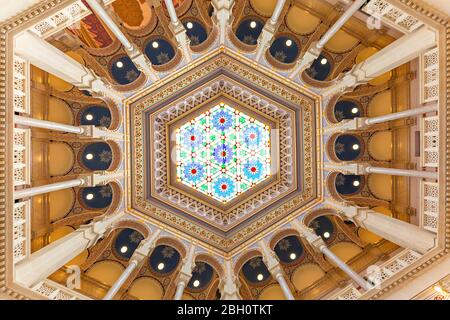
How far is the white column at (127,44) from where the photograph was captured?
317 inches

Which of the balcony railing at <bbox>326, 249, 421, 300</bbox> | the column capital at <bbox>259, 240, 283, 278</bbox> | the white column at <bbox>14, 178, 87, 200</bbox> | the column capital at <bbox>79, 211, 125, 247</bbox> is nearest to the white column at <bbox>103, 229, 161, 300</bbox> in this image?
the column capital at <bbox>79, 211, 125, 247</bbox>

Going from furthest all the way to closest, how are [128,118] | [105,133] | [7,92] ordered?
1. [128,118]
2. [105,133]
3. [7,92]

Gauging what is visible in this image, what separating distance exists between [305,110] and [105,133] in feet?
20.8

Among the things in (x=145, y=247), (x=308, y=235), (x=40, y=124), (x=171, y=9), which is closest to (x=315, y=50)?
(x=171, y=9)

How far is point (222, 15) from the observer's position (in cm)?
966

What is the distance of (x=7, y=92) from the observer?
23.0ft

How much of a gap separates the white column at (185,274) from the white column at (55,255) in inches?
103

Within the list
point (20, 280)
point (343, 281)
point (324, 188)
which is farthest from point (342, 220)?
point (20, 280)

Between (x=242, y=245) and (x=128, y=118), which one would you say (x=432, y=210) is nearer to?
(x=242, y=245)

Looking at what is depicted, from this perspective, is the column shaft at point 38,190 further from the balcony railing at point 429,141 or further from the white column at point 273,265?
the balcony railing at point 429,141

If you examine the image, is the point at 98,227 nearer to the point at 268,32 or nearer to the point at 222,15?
the point at 222,15

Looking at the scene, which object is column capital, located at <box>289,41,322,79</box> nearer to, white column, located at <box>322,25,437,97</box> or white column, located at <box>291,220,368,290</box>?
white column, located at <box>322,25,437,97</box>

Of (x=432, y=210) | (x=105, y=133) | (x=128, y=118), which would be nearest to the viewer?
(x=432, y=210)

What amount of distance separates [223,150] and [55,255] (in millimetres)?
6215
